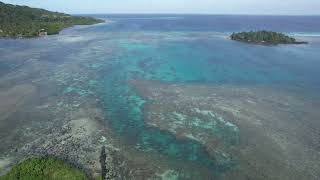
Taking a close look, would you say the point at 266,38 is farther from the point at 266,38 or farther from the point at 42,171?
the point at 42,171

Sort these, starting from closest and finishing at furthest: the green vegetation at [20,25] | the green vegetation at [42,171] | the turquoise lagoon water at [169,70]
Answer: the green vegetation at [42,171] → the turquoise lagoon water at [169,70] → the green vegetation at [20,25]

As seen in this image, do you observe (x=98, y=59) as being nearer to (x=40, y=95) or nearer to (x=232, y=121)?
(x=40, y=95)

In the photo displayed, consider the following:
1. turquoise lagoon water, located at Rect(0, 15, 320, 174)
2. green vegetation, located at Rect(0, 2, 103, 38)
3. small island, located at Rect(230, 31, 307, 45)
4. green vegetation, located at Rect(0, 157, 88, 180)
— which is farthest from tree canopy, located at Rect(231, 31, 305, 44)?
green vegetation, located at Rect(0, 157, 88, 180)

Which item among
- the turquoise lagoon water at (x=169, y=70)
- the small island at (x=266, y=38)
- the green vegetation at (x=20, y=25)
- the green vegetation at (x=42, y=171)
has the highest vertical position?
the green vegetation at (x=20, y=25)

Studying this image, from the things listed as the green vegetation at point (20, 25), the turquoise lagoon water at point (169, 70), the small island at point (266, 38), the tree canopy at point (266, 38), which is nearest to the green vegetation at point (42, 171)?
the turquoise lagoon water at point (169, 70)

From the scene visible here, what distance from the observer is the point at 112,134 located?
28031mm

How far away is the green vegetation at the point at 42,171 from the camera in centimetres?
2033

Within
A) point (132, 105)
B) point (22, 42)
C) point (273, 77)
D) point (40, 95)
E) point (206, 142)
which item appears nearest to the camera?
point (206, 142)

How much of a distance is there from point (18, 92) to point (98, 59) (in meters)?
22.5

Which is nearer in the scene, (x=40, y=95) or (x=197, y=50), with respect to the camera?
(x=40, y=95)

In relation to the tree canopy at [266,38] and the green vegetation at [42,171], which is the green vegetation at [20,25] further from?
the green vegetation at [42,171]

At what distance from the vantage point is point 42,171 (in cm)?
2097

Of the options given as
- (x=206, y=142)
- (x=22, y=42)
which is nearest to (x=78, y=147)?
(x=206, y=142)

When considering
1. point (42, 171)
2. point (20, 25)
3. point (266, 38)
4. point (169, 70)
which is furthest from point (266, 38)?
point (42, 171)
